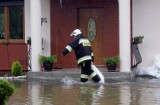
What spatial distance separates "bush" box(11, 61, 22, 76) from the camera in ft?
59.5

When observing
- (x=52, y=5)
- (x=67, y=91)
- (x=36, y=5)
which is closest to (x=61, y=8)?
(x=52, y=5)

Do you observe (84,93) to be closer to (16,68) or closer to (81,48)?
(81,48)

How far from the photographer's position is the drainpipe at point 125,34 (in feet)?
56.9

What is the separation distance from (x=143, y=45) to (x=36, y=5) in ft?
13.0

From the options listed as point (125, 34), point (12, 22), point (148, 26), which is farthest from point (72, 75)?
point (12, 22)

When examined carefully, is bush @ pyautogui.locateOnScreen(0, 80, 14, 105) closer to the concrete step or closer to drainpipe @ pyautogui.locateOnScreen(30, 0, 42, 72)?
the concrete step

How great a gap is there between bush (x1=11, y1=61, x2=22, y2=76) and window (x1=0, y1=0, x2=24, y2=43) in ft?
5.94

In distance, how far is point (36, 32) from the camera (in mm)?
18062

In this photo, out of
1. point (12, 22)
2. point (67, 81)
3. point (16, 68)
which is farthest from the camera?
point (12, 22)

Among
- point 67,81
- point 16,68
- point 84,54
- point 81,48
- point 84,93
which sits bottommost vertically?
point 84,93

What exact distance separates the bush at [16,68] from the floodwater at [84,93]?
3.01ft

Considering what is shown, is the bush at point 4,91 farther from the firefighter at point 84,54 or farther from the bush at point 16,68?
the bush at point 16,68

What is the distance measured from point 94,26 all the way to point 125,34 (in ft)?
7.42

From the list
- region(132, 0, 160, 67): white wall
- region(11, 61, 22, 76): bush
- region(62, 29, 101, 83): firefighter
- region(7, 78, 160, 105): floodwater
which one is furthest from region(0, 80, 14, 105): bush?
region(132, 0, 160, 67): white wall
